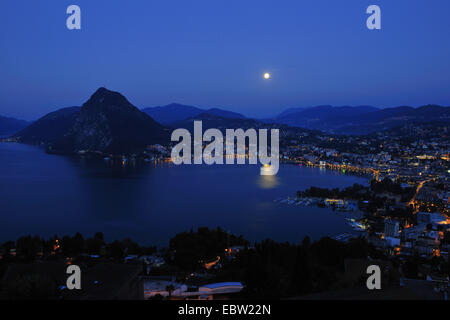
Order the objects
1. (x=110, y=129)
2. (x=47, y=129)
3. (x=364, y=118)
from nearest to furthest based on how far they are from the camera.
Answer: (x=110, y=129) → (x=47, y=129) → (x=364, y=118)

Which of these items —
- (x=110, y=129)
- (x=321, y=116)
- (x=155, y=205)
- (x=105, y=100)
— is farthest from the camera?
(x=321, y=116)

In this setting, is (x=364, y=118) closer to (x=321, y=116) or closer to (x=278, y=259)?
(x=321, y=116)

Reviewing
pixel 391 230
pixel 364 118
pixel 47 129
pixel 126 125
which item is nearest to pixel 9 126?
pixel 47 129

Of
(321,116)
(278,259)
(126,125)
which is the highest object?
(321,116)

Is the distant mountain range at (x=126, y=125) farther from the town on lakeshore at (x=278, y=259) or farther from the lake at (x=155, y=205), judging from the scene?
the town on lakeshore at (x=278, y=259)

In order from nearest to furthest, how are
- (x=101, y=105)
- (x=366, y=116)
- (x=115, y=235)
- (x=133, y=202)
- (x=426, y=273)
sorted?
(x=426, y=273), (x=115, y=235), (x=133, y=202), (x=101, y=105), (x=366, y=116)
